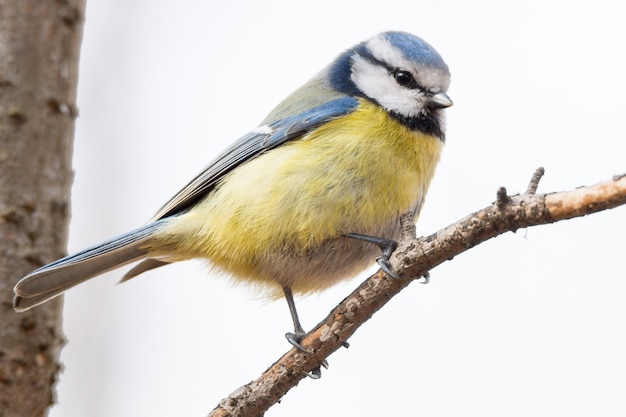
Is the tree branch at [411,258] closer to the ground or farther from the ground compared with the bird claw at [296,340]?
closer to the ground

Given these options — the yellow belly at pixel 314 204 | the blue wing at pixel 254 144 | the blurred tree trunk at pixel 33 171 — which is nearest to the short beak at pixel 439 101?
the yellow belly at pixel 314 204

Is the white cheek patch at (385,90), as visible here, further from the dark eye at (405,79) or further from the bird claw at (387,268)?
the bird claw at (387,268)

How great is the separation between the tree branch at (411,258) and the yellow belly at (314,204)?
0.50 meters

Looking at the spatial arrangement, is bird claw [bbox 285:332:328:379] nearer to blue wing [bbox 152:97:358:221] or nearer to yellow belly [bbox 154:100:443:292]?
yellow belly [bbox 154:100:443:292]

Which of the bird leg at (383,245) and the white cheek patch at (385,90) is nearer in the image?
the bird leg at (383,245)

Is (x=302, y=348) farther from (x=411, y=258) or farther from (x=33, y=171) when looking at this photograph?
(x=33, y=171)

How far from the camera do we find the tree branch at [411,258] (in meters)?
1.75

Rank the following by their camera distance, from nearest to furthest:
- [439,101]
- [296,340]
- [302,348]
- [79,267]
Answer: [302,348]
[296,340]
[79,267]
[439,101]

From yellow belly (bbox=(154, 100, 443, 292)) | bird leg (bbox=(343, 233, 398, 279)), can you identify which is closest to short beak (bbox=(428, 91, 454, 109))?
yellow belly (bbox=(154, 100, 443, 292))

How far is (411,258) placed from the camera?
204cm

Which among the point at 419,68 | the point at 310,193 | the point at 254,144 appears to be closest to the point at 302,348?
the point at 310,193

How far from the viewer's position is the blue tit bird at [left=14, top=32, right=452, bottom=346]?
2.64 metres

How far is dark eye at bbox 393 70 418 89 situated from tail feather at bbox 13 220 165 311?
3.81 feet

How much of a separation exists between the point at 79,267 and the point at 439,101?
156cm
